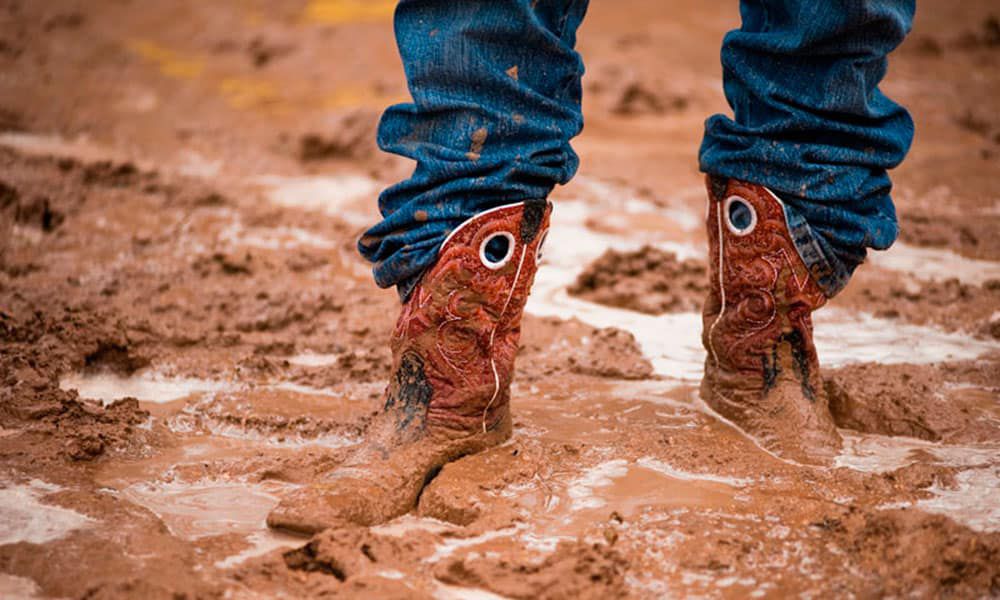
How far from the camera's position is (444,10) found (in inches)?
63.4

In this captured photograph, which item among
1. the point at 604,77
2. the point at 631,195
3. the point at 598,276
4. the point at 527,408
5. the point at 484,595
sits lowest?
the point at 484,595

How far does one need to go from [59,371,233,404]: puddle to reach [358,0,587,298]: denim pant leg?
2.21 ft

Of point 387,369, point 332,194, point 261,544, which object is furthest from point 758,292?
point 332,194

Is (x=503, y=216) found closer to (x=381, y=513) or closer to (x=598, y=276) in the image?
(x=381, y=513)

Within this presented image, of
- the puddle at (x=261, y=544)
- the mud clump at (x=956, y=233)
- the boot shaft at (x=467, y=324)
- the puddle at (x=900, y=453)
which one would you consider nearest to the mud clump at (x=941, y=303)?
the mud clump at (x=956, y=233)

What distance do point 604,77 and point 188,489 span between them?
3226 millimetres

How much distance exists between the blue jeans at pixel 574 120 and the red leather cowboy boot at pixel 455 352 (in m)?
0.04

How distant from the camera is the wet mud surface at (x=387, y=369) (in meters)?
1.42

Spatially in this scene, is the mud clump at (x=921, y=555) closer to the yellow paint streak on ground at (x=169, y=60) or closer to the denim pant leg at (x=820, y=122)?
the denim pant leg at (x=820, y=122)

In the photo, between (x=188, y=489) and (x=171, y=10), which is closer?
(x=188, y=489)

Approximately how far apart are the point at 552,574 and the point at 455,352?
493 mm

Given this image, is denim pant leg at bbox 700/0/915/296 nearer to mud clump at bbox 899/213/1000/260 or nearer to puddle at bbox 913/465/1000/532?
puddle at bbox 913/465/1000/532

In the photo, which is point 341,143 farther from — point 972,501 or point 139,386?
point 972,501

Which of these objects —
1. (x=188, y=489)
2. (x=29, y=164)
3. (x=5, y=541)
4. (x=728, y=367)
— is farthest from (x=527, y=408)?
(x=29, y=164)
